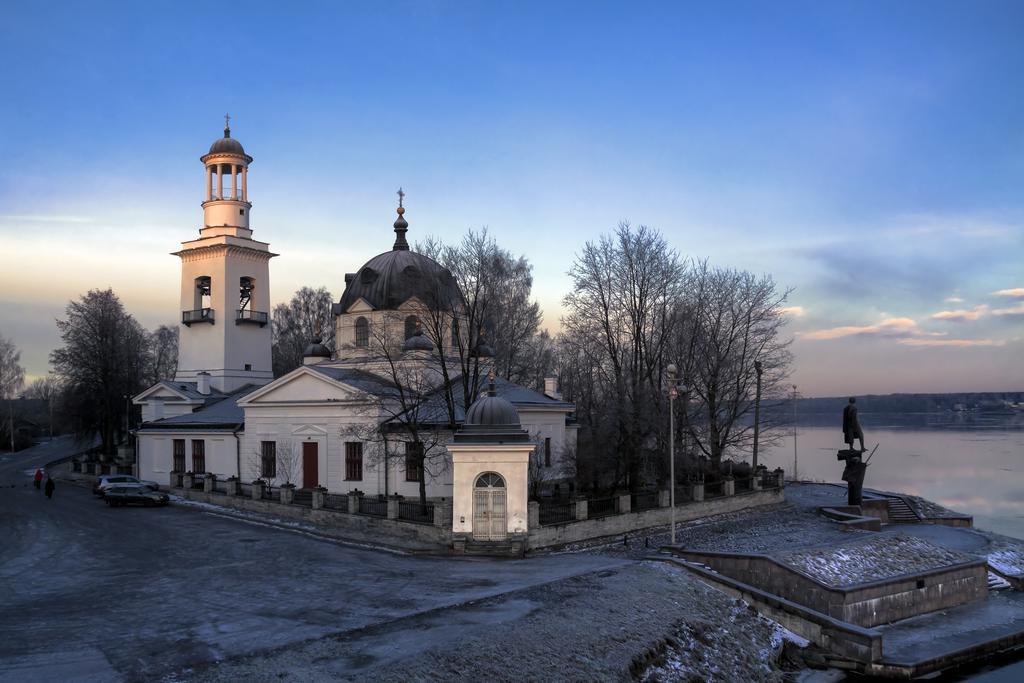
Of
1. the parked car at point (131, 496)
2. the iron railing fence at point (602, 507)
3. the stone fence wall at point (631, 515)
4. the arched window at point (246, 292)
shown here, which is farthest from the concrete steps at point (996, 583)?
the arched window at point (246, 292)

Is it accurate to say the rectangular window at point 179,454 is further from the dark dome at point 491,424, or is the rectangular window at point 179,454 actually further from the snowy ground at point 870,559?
the snowy ground at point 870,559

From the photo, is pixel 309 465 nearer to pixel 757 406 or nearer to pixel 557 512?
pixel 557 512

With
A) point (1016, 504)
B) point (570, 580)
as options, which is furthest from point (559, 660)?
point (1016, 504)

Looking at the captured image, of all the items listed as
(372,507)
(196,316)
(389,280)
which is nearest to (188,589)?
(372,507)

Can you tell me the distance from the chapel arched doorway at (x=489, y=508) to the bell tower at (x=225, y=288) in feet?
93.4

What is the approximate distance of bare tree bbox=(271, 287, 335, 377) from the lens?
76.1 meters

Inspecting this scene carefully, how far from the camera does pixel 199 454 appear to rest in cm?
4375

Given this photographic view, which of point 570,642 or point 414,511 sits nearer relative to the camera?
point 570,642

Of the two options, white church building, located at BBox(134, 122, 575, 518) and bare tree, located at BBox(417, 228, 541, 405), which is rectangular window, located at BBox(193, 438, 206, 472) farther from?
bare tree, located at BBox(417, 228, 541, 405)

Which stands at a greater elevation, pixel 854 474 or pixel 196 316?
pixel 196 316

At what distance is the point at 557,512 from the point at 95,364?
41.4 metres

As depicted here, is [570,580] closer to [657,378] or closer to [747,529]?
[747,529]

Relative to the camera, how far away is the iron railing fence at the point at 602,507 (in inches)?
1181

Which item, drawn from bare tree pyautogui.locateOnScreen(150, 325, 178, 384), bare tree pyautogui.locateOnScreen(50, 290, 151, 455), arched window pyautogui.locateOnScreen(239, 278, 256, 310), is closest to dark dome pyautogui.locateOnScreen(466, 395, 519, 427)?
arched window pyautogui.locateOnScreen(239, 278, 256, 310)
